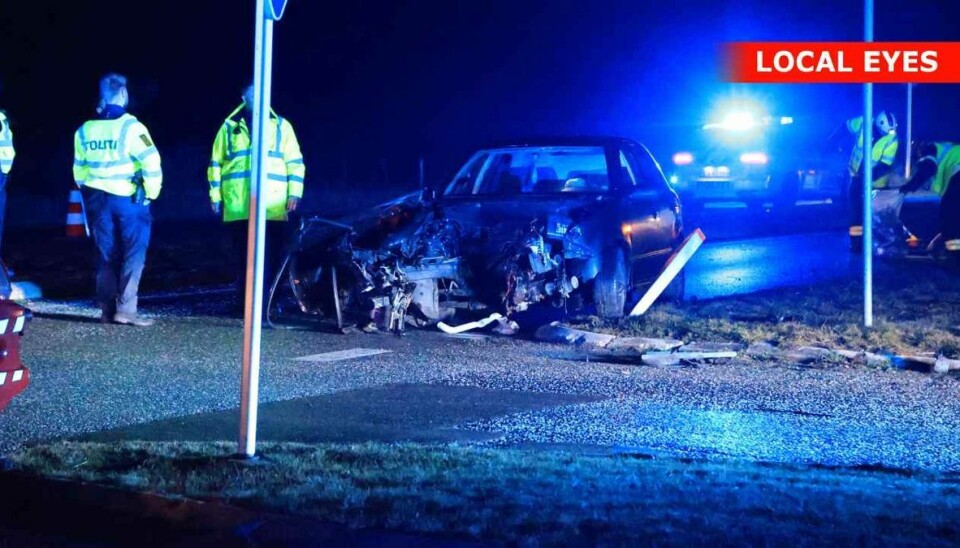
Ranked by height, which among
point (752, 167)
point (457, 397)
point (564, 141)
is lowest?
point (457, 397)

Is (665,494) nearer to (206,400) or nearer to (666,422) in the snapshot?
(666,422)

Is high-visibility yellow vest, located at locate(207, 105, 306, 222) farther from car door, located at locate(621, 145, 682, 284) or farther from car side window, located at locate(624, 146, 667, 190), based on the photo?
car side window, located at locate(624, 146, 667, 190)

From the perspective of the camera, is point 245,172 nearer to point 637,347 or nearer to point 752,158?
point 637,347

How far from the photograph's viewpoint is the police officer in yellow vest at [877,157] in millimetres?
14422

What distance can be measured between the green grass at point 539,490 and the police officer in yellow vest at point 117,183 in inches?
179

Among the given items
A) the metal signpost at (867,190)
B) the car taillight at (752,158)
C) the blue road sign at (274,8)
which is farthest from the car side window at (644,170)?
the car taillight at (752,158)

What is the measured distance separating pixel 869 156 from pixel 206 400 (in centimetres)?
596

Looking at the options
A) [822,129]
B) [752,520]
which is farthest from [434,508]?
[822,129]

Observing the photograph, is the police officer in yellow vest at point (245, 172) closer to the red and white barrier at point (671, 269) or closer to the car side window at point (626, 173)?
the car side window at point (626, 173)

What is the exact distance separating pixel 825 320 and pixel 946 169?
4.44m

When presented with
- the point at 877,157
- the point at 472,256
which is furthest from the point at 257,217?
the point at 877,157

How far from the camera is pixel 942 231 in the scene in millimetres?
15250

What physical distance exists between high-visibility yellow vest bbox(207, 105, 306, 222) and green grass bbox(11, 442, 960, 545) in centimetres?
485

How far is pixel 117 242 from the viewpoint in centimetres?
1081
